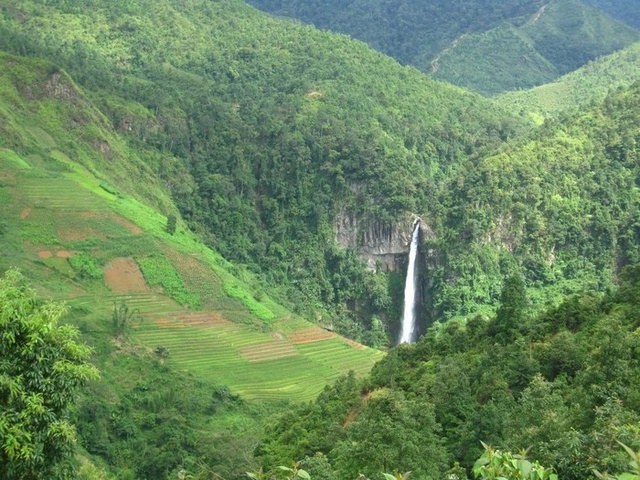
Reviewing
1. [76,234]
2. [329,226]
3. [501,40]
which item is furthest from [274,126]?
[501,40]

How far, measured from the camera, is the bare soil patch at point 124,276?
47875 millimetres

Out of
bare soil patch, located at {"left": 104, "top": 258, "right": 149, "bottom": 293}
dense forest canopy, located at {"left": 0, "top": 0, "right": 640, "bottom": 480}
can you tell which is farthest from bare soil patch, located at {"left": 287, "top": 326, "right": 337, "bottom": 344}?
bare soil patch, located at {"left": 104, "top": 258, "right": 149, "bottom": 293}

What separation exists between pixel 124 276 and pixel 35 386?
3935 cm

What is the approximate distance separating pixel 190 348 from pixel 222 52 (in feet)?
199

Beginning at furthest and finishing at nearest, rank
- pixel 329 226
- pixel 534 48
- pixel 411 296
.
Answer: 1. pixel 534 48
2. pixel 329 226
3. pixel 411 296

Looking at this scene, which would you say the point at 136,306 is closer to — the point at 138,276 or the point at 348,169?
the point at 138,276

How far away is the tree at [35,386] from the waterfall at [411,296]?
5879 centimetres

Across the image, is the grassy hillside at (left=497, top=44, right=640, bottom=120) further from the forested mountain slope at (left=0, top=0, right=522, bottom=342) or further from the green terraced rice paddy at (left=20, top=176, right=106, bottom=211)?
the green terraced rice paddy at (left=20, top=176, right=106, bottom=211)

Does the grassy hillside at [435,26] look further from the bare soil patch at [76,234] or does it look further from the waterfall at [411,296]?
the bare soil patch at [76,234]

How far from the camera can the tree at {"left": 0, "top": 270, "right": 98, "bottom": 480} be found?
385 inches

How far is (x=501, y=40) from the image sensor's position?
564ft

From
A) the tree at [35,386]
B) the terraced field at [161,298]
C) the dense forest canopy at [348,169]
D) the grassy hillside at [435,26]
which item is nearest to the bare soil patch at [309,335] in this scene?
the terraced field at [161,298]

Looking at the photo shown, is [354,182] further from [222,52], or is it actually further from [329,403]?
[329,403]

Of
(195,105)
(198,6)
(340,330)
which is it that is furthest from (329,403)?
(198,6)
